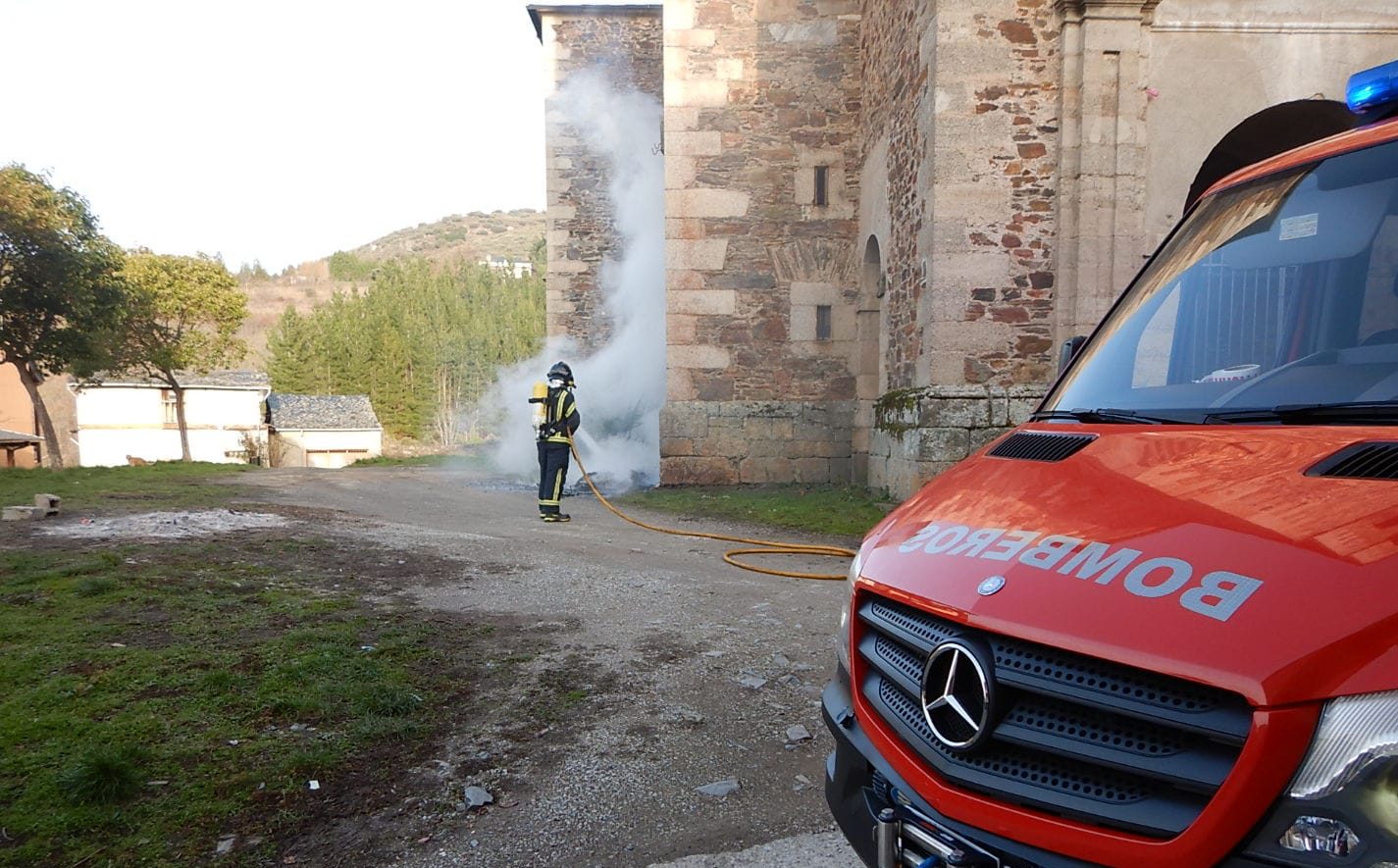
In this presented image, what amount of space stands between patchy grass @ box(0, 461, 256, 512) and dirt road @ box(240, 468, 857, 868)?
18.3 feet

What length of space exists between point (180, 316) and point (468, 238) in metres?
105

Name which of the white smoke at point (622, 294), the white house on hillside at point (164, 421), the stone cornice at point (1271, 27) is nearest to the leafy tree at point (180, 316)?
the white house on hillside at point (164, 421)

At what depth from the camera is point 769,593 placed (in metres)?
6.47

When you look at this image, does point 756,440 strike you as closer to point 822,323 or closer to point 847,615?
point 822,323

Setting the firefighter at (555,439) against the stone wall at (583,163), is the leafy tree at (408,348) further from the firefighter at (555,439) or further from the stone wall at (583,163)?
the firefighter at (555,439)

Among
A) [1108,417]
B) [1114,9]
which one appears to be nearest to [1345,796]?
[1108,417]

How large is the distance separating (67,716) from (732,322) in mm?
11099

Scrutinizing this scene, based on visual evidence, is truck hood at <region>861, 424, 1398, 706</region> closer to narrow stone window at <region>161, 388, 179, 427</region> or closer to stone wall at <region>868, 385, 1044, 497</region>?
stone wall at <region>868, 385, 1044, 497</region>

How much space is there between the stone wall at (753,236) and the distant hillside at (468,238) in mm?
112409

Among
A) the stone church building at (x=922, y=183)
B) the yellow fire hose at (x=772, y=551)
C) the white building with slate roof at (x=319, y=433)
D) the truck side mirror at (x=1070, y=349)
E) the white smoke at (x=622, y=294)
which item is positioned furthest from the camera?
the white building with slate roof at (x=319, y=433)

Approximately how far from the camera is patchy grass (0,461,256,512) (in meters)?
11.0

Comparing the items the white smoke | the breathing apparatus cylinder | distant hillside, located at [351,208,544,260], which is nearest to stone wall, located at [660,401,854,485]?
the breathing apparatus cylinder

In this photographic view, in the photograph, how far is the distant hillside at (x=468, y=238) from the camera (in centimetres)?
12731

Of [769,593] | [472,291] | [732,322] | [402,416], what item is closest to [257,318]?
[472,291]
